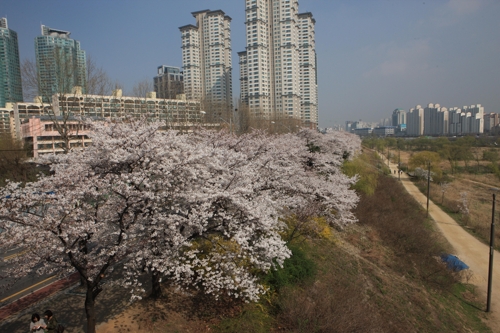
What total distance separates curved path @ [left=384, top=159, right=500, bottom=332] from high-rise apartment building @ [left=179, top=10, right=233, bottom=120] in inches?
2251

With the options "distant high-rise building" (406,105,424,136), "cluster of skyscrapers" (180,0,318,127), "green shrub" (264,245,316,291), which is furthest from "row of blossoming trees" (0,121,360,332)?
"distant high-rise building" (406,105,424,136)

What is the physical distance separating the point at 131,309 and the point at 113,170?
405 centimetres

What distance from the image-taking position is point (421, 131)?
578 feet

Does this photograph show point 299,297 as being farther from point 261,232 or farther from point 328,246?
point 328,246

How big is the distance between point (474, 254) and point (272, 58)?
74.0m

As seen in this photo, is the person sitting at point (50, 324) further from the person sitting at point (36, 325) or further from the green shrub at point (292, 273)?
the green shrub at point (292, 273)

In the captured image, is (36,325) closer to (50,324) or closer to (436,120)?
(50,324)

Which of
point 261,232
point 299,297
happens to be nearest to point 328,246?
point 299,297

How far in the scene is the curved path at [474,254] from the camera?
17.6 metres

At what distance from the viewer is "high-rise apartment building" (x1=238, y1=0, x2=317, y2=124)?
85.8 meters

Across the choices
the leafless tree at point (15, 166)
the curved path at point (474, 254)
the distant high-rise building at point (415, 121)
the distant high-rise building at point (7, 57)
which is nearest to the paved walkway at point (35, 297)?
the leafless tree at point (15, 166)

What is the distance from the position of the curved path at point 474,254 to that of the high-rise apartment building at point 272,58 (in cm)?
5626

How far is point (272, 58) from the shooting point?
89312 mm

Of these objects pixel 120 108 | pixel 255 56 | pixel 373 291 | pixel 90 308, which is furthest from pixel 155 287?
pixel 255 56
